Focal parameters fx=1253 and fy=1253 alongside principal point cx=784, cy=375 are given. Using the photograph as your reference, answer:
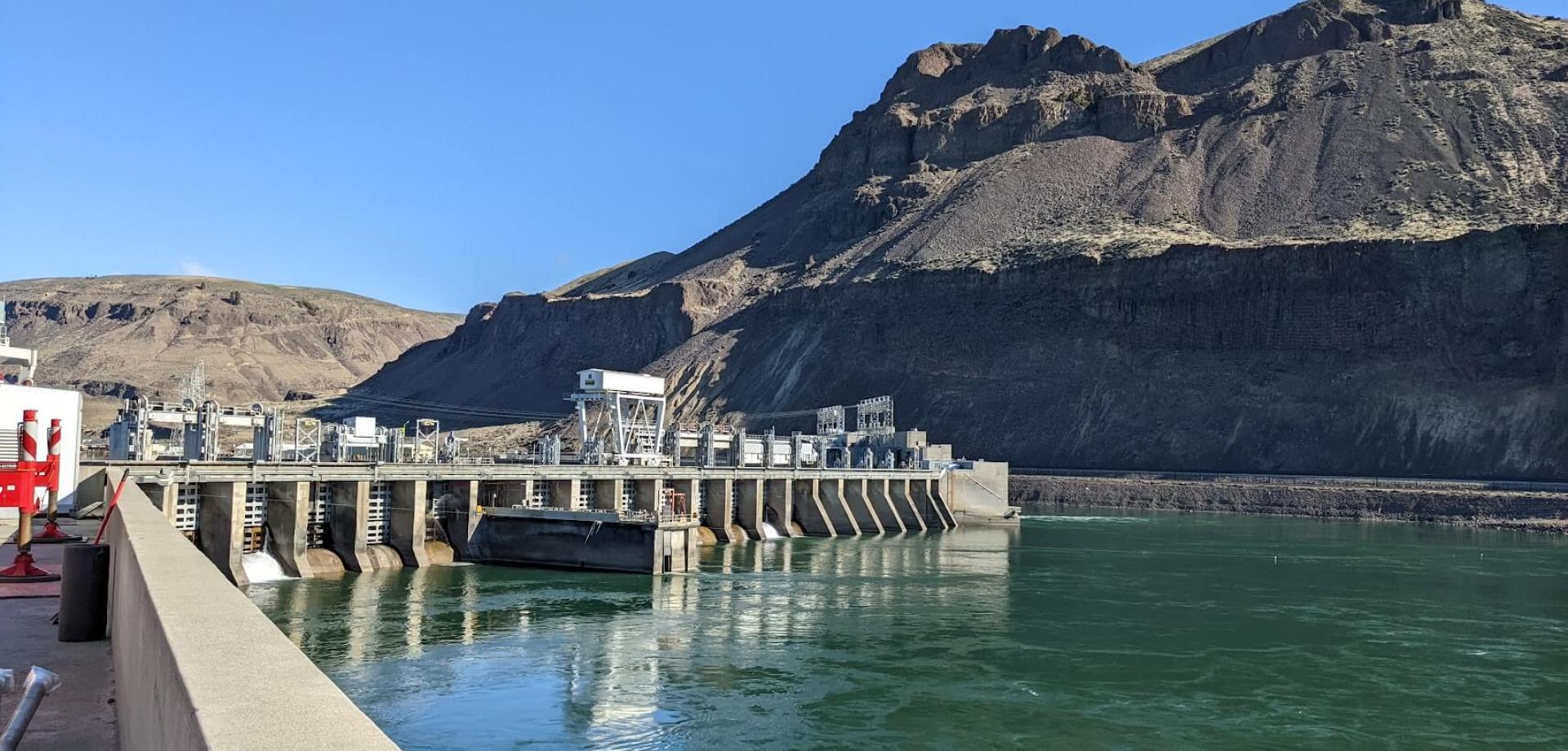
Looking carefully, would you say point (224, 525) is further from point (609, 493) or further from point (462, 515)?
point (609, 493)

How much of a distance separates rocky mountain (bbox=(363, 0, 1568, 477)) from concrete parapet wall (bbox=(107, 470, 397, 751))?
4079 inches

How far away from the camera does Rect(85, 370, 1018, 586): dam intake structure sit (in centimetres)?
3644

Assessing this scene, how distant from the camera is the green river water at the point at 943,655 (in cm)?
2248

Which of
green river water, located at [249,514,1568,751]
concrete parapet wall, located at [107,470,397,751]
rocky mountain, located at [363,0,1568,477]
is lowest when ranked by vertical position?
green river water, located at [249,514,1568,751]

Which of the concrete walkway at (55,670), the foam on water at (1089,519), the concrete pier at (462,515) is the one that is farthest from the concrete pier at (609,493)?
the foam on water at (1089,519)

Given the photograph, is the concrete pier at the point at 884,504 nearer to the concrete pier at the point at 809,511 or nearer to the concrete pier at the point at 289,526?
the concrete pier at the point at 809,511

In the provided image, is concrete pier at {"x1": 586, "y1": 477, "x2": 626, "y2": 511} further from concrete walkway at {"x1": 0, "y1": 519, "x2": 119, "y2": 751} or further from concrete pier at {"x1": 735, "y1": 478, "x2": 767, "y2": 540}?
concrete walkway at {"x1": 0, "y1": 519, "x2": 119, "y2": 751}

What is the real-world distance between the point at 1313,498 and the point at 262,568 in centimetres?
7646

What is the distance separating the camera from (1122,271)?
124875 mm

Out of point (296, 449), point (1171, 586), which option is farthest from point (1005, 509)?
point (296, 449)

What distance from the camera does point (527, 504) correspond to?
1895 inches

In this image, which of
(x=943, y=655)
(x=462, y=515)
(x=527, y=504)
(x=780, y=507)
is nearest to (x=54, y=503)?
(x=943, y=655)

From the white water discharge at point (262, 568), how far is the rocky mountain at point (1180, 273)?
3377 inches

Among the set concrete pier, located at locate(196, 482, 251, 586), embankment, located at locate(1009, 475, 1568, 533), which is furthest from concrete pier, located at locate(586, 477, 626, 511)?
embankment, located at locate(1009, 475, 1568, 533)
